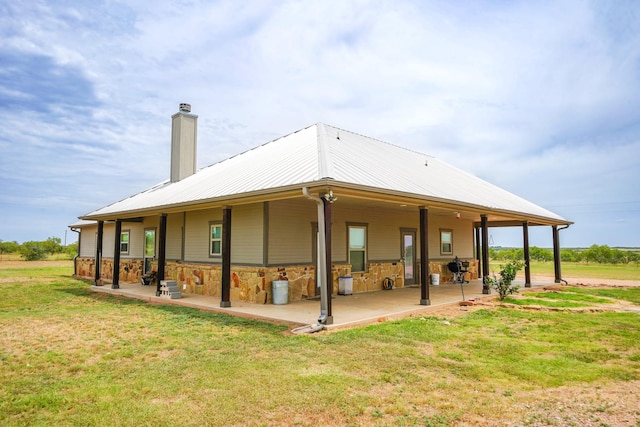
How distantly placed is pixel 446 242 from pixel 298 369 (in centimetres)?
1345

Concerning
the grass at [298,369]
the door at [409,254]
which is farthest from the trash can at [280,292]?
the door at [409,254]

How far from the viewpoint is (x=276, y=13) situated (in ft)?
33.8

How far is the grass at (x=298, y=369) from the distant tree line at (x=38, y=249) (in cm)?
3559

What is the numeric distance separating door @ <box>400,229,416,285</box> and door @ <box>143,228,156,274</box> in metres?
10.1

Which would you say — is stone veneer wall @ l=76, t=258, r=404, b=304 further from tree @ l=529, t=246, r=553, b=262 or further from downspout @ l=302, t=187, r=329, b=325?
tree @ l=529, t=246, r=553, b=262

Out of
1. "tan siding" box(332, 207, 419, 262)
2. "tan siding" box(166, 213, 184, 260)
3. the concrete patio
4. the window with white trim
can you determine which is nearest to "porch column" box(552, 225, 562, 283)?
the concrete patio

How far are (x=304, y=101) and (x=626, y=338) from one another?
13.7 m

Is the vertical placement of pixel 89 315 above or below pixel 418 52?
below

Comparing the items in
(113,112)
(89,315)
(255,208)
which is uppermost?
(113,112)

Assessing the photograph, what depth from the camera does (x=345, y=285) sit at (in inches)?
485

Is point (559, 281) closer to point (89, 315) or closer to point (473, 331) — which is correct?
point (473, 331)

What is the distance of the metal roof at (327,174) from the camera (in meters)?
8.36

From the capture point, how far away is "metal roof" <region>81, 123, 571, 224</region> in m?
8.36

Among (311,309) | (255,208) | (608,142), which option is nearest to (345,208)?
(255,208)
